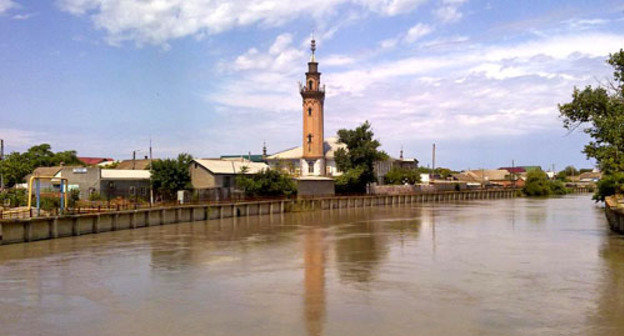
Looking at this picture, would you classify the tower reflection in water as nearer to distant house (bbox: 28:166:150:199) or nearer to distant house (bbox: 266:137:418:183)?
distant house (bbox: 28:166:150:199)

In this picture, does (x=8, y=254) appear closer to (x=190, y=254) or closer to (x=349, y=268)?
(x=190, y=254)

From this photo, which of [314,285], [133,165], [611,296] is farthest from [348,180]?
[611,296]

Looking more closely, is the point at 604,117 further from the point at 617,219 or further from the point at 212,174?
the point at 212,174

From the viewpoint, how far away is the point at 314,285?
21.3 m

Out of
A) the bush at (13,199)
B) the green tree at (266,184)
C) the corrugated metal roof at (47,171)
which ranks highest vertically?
the corrugated metal roof at (47,171)

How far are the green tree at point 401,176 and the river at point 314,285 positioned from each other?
59.0 m

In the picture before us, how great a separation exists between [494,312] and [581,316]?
91.1 inches

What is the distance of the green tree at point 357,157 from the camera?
8069 cm

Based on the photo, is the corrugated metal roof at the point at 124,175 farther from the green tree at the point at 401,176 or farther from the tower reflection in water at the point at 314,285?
the green tree at the point at 401,176

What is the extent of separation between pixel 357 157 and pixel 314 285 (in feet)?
198

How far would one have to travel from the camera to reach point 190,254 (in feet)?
97.1

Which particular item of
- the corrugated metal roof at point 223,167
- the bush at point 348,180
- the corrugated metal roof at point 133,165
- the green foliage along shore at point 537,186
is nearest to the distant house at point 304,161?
the bush at point 348,180

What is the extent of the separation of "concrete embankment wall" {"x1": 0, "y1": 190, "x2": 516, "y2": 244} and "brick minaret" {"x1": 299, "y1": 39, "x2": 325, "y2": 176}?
10825mm

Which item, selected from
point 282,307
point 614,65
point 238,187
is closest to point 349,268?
point 282,307
